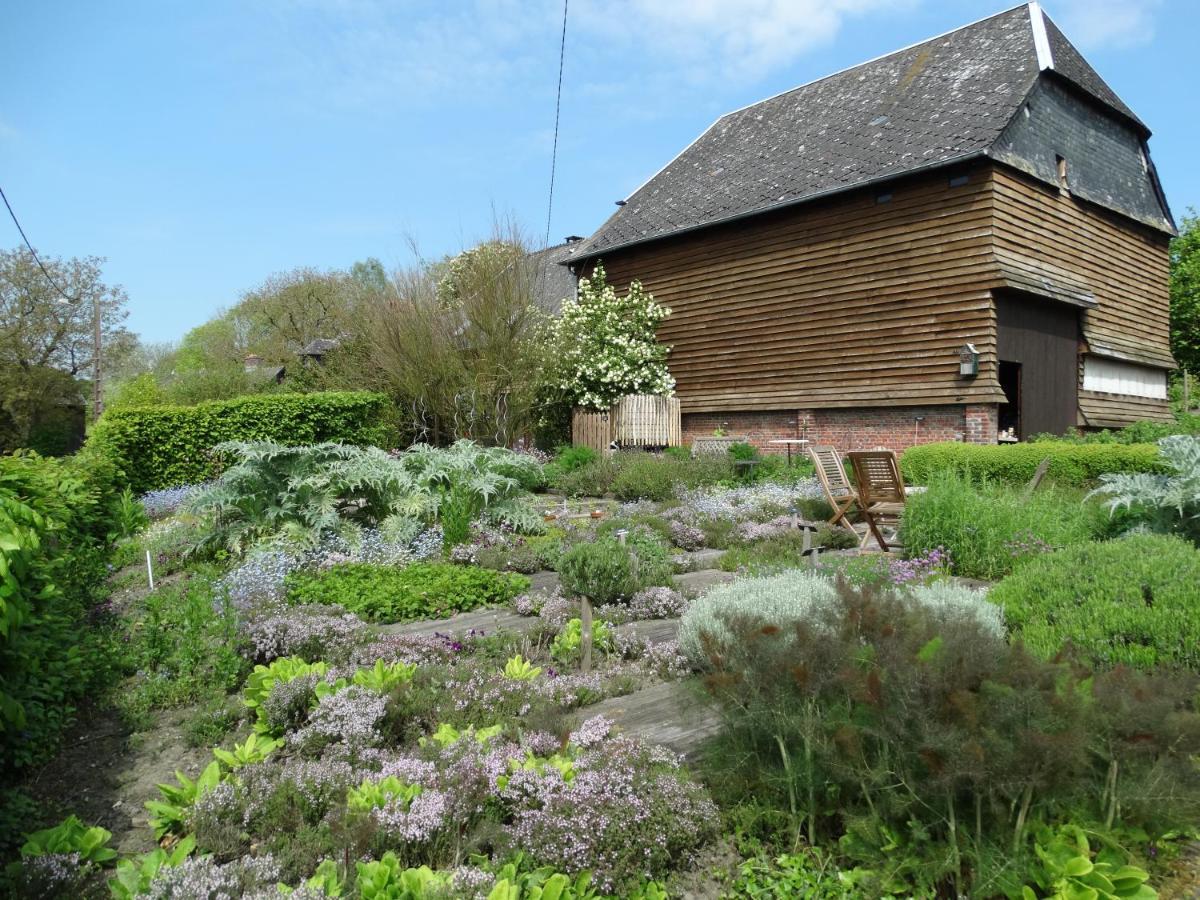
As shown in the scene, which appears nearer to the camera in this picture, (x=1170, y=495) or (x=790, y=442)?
(x=1170, y=495)

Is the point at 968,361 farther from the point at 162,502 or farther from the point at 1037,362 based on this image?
the point at 162,502

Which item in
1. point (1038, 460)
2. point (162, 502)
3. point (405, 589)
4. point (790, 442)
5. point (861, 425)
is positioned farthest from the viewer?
point (861, 425)

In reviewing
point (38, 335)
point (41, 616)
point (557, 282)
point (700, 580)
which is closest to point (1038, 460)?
point (700, 580)

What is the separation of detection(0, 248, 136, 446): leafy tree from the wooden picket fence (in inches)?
873

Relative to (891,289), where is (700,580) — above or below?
below

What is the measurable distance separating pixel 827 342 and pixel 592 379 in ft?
16.6

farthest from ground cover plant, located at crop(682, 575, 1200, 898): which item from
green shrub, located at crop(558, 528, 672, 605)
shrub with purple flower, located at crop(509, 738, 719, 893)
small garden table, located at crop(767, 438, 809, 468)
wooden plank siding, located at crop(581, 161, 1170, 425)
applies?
wooden plank siding, located at crop(581, 161, 1170, 425)

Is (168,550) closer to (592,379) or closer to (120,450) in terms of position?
(120,450)

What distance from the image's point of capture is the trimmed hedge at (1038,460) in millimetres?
9109

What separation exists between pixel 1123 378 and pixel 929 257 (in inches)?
245

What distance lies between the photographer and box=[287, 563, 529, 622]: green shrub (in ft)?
17.3

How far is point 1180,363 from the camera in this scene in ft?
86.7

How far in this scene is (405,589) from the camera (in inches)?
216

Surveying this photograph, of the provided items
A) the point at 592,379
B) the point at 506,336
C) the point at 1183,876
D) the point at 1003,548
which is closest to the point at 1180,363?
the point at 592,379
